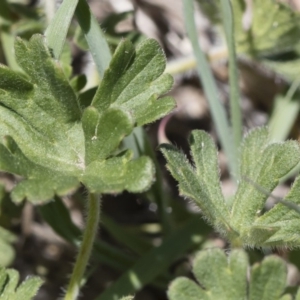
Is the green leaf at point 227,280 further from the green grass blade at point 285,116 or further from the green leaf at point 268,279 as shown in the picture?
the green grass blade at point 285,116

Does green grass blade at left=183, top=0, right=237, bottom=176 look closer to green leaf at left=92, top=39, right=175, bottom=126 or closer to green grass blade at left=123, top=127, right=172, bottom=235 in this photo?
green grass blade at left=123, top=127, right=172, bottom=235

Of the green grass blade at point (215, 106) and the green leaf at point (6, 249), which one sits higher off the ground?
the green grass blade at point (215, 106)

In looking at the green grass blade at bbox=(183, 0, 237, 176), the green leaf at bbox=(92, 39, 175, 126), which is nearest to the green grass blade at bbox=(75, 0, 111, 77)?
the green leaf at bbox=(92, 39, 175, 126)

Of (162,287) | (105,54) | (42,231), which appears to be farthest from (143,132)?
(42,231)

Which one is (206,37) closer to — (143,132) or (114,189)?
(143,132)

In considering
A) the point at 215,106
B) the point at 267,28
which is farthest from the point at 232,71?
the point at 267,28

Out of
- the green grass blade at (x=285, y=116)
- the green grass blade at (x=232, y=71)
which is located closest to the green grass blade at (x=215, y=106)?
the green grass blade at (x=232, y=71)
